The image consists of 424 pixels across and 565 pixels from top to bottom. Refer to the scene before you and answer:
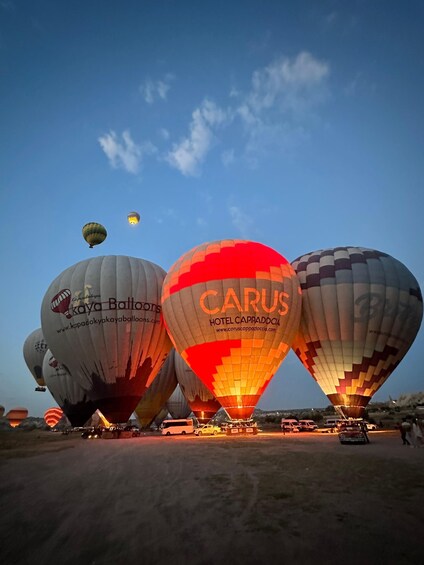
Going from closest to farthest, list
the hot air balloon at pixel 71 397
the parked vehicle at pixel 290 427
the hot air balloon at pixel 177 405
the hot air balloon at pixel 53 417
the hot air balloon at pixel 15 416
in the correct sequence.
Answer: the parked vehicle at pixel 290 427 < the hot air balloon at pixel 71 397 < the hot air balloon at pixel 177 405 < the hot air balloon at pixel 53 417 < the hot air balloon at pixel 15 416

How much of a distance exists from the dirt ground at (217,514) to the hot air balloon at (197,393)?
101ft

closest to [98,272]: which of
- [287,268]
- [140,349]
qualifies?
[140,349]

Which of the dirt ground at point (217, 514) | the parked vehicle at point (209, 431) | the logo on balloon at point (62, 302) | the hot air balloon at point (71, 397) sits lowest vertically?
the dirt ground at point (217, 514)

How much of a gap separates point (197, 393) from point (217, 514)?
35.9m

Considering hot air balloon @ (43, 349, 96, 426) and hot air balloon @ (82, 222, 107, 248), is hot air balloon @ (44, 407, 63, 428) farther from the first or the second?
hot air balloon @ (82, 222, 107, 248)

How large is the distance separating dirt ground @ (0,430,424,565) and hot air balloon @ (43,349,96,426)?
89.2ft

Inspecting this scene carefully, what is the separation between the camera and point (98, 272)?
2691 centimetres

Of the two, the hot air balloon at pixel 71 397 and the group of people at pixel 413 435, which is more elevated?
the hot air balloon at pixel 71 397

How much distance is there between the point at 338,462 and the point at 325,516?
18.4ft

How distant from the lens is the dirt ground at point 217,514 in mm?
4980

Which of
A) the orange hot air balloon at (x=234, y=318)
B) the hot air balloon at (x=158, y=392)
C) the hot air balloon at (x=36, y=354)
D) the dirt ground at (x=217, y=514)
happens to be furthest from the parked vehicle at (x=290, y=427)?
the hot air balloon at (x=36, y=354)

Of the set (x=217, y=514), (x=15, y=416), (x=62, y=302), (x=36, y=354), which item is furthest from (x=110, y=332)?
(x=15, y=416)

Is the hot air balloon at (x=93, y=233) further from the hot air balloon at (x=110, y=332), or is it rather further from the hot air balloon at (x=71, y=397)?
the hot air balloon at (x=71, y=397)

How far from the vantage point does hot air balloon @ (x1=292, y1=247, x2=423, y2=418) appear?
26.0 meters
